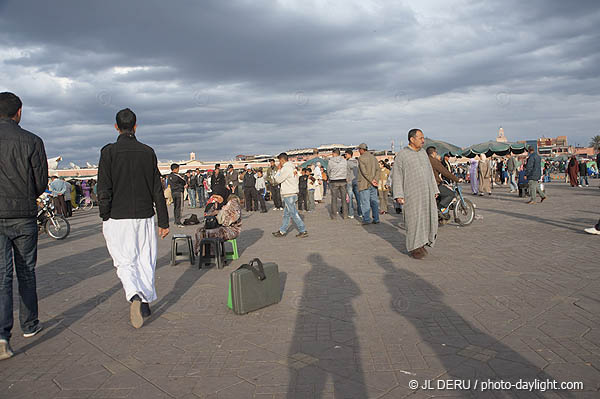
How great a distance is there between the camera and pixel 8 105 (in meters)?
3.97

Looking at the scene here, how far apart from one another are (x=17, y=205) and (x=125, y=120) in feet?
4.16

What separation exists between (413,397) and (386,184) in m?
12.4

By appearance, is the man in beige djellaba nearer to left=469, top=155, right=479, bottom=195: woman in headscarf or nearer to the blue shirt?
left=469, top=155, right=479, bottom=195: woman in headscarf

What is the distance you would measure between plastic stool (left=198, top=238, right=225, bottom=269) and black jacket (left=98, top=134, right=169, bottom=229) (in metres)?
2.66

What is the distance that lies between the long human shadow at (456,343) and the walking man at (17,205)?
3.59 meters

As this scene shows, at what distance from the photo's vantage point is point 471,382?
9.62 ft

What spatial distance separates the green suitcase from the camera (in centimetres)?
455

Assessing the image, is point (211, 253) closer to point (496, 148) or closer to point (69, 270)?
point (69, 270)

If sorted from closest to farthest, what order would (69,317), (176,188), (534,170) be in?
1. (69,317)
2. (176,188)
3. (534,170)

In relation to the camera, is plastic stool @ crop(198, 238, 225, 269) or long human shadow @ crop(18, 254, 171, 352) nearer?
long human shadow @ crop(18, 254, 171, 352)

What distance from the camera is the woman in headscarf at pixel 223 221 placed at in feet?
24.0

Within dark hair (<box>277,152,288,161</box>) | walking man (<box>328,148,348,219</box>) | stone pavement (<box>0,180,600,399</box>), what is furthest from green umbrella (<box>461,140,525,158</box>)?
stone pavement (<box>0,180,600,399</box>)

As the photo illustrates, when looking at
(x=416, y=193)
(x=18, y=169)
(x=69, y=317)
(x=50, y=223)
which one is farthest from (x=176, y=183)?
(x=18, y=169)

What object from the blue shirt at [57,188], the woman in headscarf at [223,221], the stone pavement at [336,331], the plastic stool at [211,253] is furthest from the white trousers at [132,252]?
the blue shirt at [57,188]
